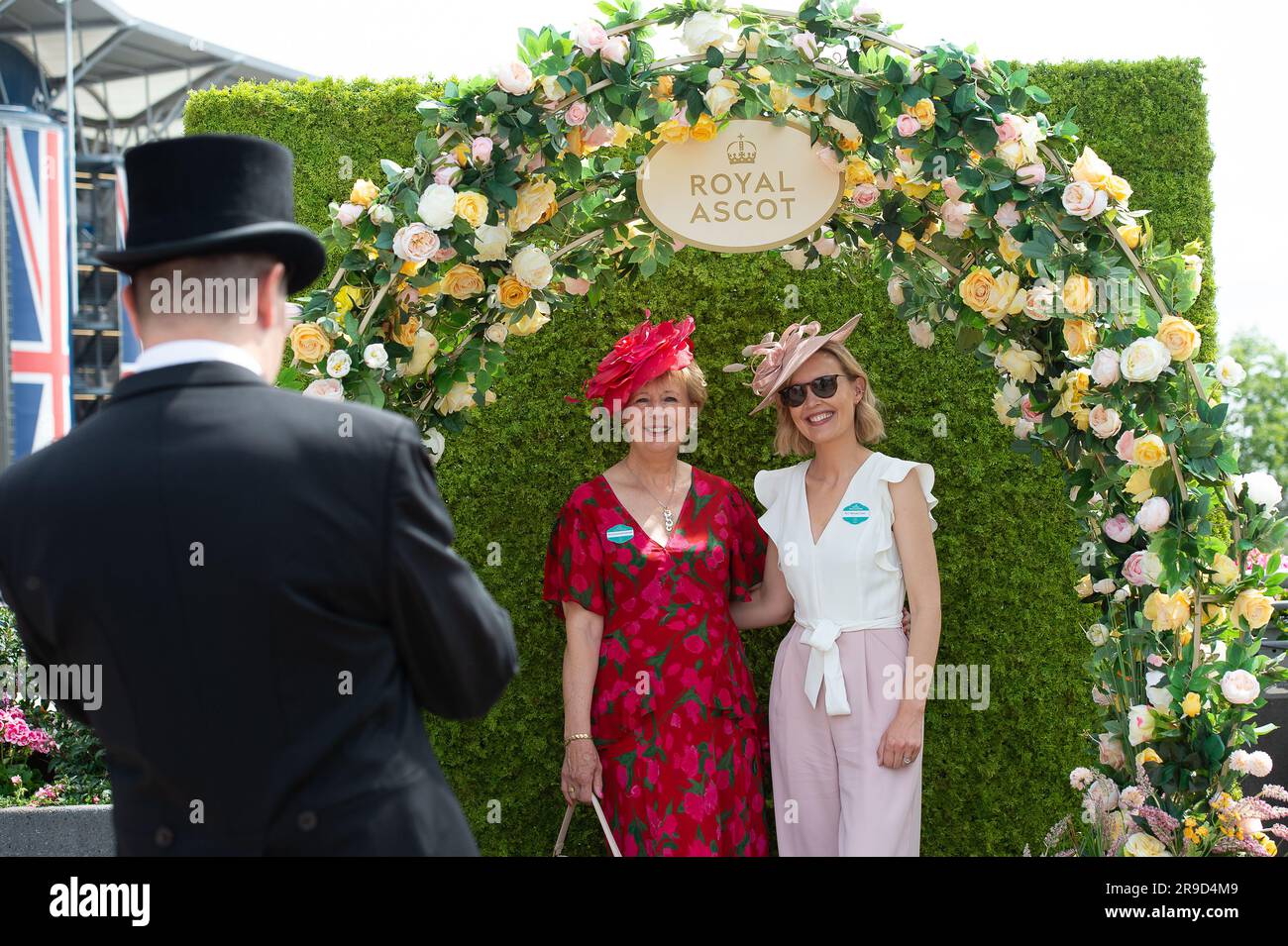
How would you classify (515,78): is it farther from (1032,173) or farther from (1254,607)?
(1254,607)

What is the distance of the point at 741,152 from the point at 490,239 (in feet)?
2.80

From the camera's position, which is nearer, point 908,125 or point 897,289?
point 908,125

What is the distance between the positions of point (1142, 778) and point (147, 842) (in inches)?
109

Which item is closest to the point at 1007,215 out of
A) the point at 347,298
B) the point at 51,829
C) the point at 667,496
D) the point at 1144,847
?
the point at 667,496

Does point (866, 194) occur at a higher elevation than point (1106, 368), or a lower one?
higher

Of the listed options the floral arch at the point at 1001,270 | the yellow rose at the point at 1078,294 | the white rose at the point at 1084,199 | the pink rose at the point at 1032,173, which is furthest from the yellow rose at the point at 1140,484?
the pink rose at the point at 1032,173

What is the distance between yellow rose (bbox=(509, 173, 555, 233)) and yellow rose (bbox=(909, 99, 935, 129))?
1120 millimetres

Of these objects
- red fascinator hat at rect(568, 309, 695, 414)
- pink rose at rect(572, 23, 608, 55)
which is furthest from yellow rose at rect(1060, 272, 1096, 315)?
pink rose at rect(572, 23, 608, 55)

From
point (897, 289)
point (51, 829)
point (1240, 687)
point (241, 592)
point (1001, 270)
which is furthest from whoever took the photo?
point (51, 829)

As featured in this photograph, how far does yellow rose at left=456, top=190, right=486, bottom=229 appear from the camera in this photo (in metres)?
3.36

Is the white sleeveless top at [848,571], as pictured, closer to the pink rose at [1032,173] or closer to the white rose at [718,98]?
the pink rose at [1032,173]

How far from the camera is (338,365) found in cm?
334

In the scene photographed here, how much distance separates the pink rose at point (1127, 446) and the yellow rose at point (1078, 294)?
1.30 ft

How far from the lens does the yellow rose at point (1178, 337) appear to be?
3.31 m
